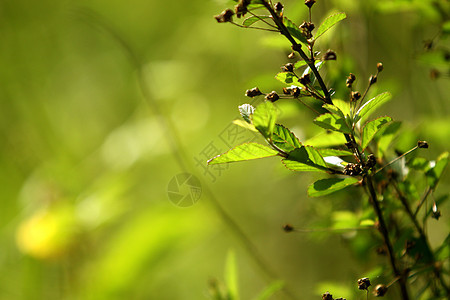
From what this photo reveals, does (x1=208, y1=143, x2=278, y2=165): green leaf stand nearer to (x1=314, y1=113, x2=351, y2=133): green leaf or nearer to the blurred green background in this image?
(x1=314, y1=113, x2=351, y2=133): green leaf

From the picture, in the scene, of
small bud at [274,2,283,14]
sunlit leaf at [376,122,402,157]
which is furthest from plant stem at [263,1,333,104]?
sunlit leaf at [376,122,402,157]

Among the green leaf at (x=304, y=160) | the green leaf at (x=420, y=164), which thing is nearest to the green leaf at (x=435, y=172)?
the green leaf at (x=420, y=164)

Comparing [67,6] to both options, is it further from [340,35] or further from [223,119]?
[340,35]

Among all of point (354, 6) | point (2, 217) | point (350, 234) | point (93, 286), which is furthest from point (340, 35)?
point (2, 217)

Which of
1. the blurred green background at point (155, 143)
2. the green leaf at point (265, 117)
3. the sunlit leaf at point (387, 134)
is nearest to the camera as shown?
the green leaf at point (265, 117)

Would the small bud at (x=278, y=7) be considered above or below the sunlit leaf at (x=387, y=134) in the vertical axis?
above

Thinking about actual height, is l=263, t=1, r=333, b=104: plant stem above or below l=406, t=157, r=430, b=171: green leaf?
above

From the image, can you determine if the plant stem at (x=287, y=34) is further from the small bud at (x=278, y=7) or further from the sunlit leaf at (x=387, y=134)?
the sunlit leaf at (x=387, y=134)
